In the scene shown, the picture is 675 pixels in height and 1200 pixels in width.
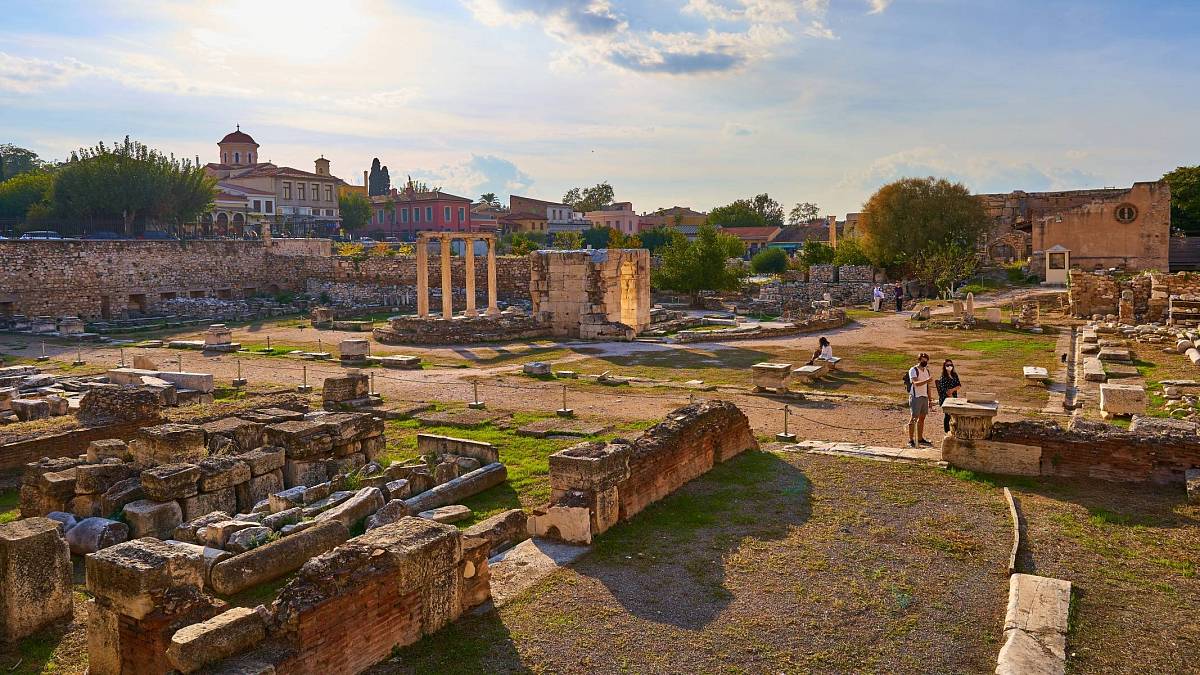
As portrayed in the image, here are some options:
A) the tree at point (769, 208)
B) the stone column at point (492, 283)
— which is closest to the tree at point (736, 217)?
the tree at point (769, 208)

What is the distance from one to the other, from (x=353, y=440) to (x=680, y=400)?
709cm

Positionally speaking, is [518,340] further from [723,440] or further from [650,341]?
[723,440]

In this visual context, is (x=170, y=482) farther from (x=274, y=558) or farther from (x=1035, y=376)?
(x=1035, y=376)

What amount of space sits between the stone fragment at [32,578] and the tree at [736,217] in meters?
93.9

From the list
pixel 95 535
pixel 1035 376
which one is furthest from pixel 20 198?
pixel 1035 376

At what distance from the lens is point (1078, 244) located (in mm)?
46938

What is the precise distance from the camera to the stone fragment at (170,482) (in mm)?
10531

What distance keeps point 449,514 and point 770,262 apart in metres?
50.5

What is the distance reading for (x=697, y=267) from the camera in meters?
41.4

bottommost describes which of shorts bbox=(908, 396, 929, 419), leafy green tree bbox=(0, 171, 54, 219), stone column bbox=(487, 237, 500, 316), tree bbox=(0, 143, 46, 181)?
shorts bbox=(908, 396, 929, 419)

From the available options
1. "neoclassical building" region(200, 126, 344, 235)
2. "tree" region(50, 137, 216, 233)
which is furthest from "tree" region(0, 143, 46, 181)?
"tree" region(50, 137, 216, 233)

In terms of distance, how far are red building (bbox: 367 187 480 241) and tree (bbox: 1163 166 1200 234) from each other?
5611cm

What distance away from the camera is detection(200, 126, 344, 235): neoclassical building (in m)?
71.1

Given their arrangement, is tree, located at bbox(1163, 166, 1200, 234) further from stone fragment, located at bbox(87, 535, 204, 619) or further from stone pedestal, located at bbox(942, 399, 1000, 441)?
stone fragment, located at bbox(87, 535, 204, 619)
